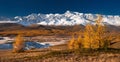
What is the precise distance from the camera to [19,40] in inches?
4683

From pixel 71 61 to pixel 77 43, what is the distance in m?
75.0

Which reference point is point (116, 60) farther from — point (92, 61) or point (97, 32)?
point (97, 32)

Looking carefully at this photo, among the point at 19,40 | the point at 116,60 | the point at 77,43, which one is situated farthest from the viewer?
the point at 19,40

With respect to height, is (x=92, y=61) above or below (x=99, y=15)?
below

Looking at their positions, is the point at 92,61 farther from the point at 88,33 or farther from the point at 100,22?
the point at 88,33

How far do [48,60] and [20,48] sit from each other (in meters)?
83.0

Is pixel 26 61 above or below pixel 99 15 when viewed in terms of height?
below

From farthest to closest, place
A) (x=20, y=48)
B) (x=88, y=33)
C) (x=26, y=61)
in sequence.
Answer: (x=20, y=48), (x=88, y=33), (x=26, y=61)

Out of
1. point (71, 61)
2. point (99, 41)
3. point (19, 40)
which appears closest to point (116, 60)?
point (71, 61)

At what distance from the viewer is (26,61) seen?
28641mm

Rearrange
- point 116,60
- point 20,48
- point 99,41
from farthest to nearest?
point 20,48, point 99,41, point 116,60

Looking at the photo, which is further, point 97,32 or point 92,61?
point 97,32

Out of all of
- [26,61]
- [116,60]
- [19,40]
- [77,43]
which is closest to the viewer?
[116,60]

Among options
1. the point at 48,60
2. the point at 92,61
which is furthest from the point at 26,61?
the point at 92,61
